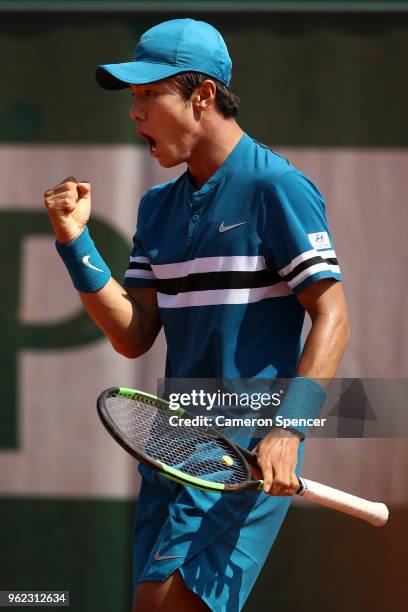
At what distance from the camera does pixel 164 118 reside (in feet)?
8.89

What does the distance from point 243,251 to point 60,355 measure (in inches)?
74.7

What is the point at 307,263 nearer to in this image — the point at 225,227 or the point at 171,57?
the point at 225,227

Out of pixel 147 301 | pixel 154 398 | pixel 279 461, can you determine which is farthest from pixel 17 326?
pixel 279 461

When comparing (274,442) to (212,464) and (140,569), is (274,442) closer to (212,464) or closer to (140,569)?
(212,464)

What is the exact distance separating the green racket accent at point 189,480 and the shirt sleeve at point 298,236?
0.49 meters

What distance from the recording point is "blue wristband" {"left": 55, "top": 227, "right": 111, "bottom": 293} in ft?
9.23

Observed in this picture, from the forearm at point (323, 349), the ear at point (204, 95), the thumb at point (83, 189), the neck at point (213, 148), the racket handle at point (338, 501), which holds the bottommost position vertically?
the racket handle at point (338, 501)

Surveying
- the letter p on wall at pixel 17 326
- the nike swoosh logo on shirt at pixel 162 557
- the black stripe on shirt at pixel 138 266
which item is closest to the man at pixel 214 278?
the nike swoosh logo on shirt at pixel 162 557

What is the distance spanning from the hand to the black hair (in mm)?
→ 845

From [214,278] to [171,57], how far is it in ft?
1.81

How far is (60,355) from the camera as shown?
442cm

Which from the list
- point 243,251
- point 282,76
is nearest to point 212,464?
point 243,251

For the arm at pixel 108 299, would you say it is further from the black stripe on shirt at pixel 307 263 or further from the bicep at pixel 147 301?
the black stripe on shirt at pixel 307 263

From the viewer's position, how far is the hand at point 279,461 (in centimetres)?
242
